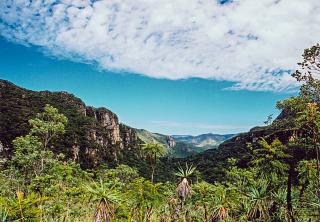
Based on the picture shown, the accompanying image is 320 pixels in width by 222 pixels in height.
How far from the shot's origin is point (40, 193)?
1834 centimetres

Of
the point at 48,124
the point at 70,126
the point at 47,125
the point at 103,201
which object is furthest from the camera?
the point at 70,126

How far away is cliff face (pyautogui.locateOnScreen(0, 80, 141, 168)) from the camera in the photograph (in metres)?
77.8

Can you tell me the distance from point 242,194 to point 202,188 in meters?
3.28

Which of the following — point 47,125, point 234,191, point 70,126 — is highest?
point 70,126

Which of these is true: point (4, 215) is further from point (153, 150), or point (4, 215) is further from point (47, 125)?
point (47, 125)

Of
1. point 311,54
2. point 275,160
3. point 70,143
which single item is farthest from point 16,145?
point 70,143

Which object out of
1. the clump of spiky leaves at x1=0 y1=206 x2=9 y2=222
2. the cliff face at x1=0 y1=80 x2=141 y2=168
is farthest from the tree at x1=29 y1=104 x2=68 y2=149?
the cliff face at x1=0 y1=80 x2=141 y2=168

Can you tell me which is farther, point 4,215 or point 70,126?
point 70,126

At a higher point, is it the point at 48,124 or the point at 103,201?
the point at 48,124

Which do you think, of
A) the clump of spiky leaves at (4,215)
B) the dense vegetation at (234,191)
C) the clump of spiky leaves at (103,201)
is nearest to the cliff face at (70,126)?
the dense vegetation at (234,191)

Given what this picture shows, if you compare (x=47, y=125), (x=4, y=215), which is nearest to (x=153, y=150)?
(x=4, y=215)

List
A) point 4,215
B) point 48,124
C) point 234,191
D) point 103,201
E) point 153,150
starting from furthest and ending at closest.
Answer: point 48,124
point 234,191
point 153,150
point 103,201
point 4,215

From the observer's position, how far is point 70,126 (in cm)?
10231

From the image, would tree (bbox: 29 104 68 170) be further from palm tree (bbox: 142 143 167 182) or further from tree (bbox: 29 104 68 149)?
palm tree (bbox: 142 143 167 182)
